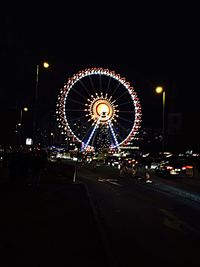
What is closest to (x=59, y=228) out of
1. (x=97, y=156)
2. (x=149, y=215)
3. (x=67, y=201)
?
(x=149, y=215)

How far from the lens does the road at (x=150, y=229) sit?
850 centimetres

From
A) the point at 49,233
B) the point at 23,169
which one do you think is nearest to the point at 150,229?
the point at 49,233

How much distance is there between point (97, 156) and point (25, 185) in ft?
136

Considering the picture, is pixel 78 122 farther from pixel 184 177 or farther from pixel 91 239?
pixel 91 239

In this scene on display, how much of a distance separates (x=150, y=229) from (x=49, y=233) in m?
2.88

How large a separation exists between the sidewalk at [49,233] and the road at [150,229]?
0.38 m

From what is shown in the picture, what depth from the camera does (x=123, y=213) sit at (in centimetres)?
1484

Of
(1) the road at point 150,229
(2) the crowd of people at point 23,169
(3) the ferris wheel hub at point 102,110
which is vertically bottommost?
(1) the road at point 150,229

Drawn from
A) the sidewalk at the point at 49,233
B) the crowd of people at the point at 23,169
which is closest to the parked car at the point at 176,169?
the crowd of people at the point at 23,169

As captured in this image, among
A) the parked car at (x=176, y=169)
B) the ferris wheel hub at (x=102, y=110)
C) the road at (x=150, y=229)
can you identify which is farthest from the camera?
the ferris wheel hub at (x=102, y=110)

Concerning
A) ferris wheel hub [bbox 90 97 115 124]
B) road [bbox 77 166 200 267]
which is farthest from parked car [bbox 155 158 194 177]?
ferris wheel hub [bbox 90 97 115 124]

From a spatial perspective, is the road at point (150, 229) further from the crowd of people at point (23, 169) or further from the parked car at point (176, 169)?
the parked car at point (176, 169)

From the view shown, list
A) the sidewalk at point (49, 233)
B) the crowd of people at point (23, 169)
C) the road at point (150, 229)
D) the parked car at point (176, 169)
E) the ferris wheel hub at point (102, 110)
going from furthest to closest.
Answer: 1. the ferris wheel hub at point (102, 110)
2. the parked car at point (176, 169)
3. the crowd of people at point (23, 169)
4. the road at point (150, 229)
5. the sidewalk at point (49, 233)

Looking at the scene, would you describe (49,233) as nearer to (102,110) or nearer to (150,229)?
(150,229)
